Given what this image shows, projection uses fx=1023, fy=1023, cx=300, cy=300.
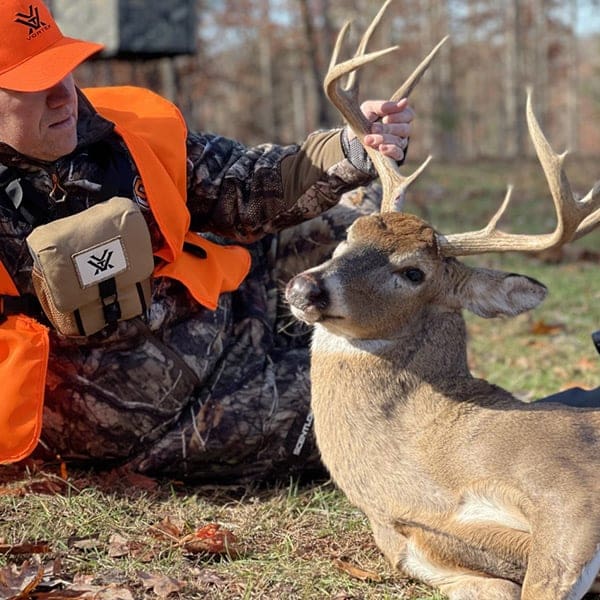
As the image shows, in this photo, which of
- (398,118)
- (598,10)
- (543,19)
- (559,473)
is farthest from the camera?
(543,19)

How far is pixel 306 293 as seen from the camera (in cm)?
331

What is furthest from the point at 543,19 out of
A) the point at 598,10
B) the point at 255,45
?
the point at 255,45

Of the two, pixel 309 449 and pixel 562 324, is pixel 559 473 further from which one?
pixel 562 324

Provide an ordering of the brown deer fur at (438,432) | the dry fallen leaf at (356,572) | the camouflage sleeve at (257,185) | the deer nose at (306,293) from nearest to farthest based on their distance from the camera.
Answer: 1. the brown deer fur at (438,432)
2. the deer nose at (306,293)
3. the dry fallen leaf at (356,572)
4. the camouflage sleeve at (257,185)

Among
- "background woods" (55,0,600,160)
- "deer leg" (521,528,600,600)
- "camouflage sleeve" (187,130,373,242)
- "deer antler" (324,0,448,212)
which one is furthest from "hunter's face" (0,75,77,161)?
"background woods" (55,0,600,160)

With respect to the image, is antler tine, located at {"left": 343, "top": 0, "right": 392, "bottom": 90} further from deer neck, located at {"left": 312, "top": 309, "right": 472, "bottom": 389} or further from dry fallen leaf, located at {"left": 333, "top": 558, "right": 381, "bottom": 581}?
dry fallen leaf, located at {"left": 333, "top": 558, "right": 381, "bottom": 581}

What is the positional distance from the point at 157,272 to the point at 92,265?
1.47 ft

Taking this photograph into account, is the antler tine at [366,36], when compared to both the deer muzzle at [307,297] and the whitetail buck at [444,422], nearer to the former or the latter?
the whitetail buck at [444,422]

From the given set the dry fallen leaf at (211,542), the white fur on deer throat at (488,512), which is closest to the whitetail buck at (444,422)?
the white fur on deer throat at (488,512)

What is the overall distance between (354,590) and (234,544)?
512 millimetres

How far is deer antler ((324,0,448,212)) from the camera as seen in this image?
381 centimetres

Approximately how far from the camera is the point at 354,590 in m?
3.40

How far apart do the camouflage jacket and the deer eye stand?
75 cm

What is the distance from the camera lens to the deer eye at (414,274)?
360cm
